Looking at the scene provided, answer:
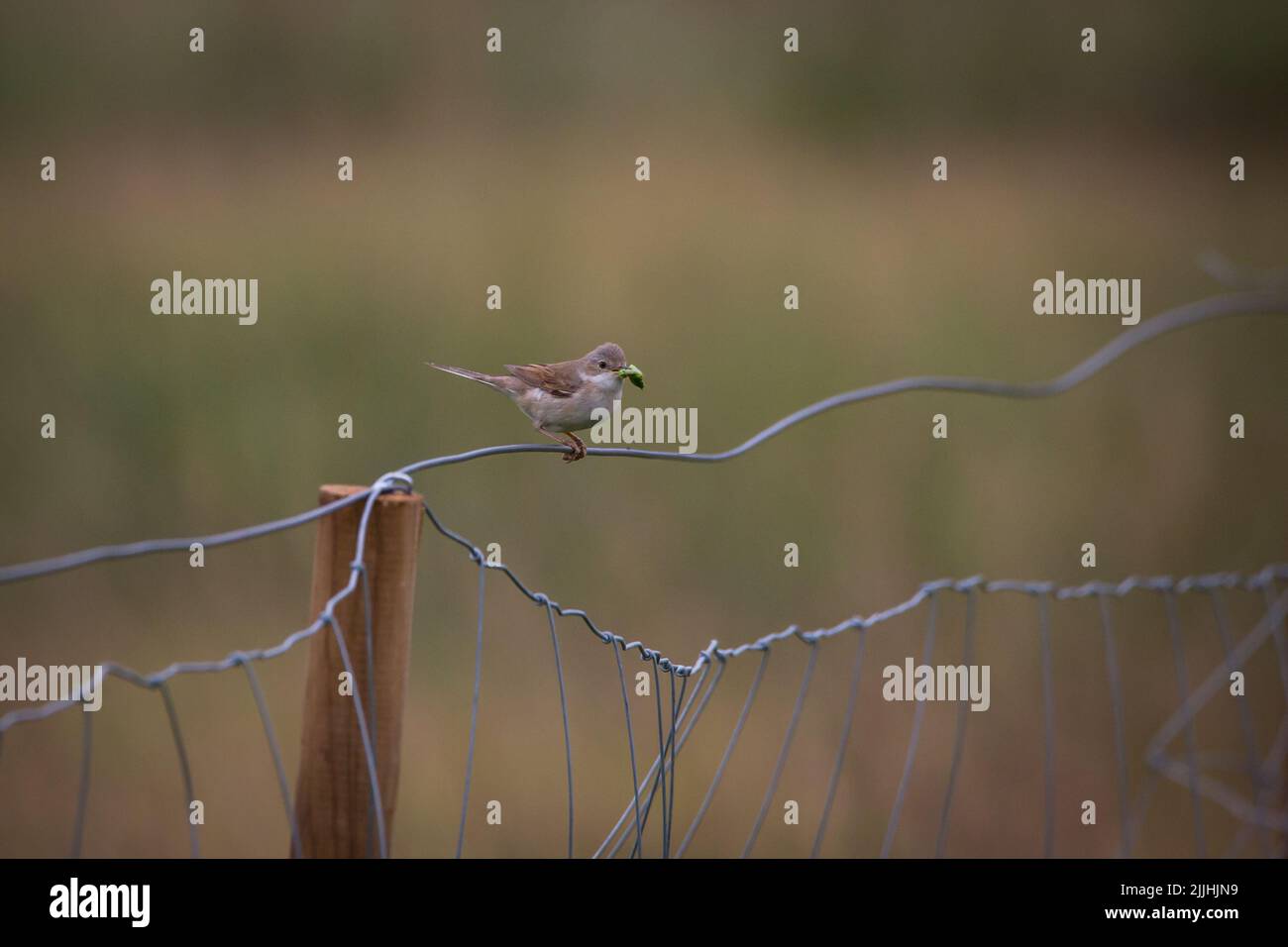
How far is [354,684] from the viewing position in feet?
7.66

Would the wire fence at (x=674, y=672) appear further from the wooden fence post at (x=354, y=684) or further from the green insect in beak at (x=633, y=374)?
the green insect in beak at (x=633, y=374)

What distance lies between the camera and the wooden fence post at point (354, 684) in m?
2.37

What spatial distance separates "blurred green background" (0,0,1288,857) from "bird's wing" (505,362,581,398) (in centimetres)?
304

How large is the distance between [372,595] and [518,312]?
26.1 feet

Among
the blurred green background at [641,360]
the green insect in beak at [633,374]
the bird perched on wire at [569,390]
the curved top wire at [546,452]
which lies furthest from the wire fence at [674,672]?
the blurred green background at [641,360]

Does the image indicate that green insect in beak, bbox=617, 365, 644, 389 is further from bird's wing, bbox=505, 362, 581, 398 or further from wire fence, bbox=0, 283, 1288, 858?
wire fence, bbox=0, 283, 1288, 858

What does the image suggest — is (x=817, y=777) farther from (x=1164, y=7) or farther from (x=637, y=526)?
(x=1164, y=7)

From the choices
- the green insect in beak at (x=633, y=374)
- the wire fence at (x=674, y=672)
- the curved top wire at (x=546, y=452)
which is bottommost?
the wire fence at (x=674, y=672)

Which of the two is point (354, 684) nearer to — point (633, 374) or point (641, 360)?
point (633, 374)

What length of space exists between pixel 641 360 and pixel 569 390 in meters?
4.90

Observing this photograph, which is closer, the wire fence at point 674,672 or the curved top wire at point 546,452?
the curved top wire at point 546,452

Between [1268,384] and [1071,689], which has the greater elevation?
[1268,384]

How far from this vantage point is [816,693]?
870 cm
